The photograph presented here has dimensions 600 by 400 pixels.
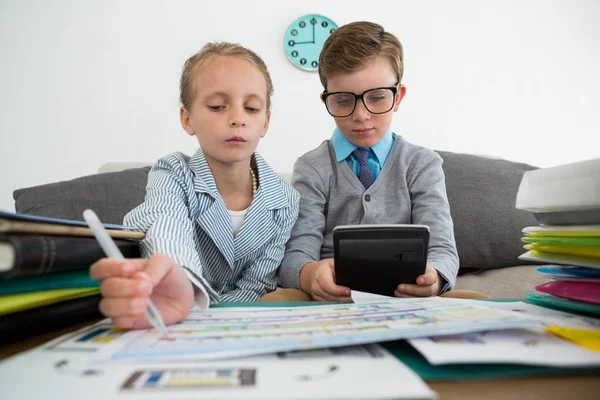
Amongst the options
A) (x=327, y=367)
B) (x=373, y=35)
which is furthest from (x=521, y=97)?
(x=327, y=367)

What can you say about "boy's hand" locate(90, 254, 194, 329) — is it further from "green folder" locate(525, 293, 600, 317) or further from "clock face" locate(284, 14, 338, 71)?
"clock face" locate(284, 14, 338, 71)

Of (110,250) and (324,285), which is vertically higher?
(110,250)

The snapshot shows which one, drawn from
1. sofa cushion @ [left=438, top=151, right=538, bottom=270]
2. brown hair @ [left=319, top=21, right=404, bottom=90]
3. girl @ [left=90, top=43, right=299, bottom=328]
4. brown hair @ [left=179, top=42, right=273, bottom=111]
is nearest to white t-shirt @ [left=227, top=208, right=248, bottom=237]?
girl @ [left=90, top=43, right=299, bottom=328]

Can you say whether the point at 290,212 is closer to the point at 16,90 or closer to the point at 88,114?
the point at 88,114

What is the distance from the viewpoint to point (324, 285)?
0.80 meters

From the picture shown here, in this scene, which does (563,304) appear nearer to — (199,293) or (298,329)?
(298,329)

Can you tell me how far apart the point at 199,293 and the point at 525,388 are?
1.37 feet

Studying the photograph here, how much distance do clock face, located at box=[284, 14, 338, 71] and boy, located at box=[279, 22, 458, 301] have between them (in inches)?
56.6

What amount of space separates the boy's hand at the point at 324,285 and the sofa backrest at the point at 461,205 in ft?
2.30

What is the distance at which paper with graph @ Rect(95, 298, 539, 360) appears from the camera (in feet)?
1.18

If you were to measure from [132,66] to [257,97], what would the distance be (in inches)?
70.0

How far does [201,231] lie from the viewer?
1008mm

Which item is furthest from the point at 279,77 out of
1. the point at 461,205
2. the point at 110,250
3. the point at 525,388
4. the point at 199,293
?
the point at 525,388

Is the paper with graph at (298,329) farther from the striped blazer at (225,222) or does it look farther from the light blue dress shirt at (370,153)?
the light blue dress shirt at (370,153)
